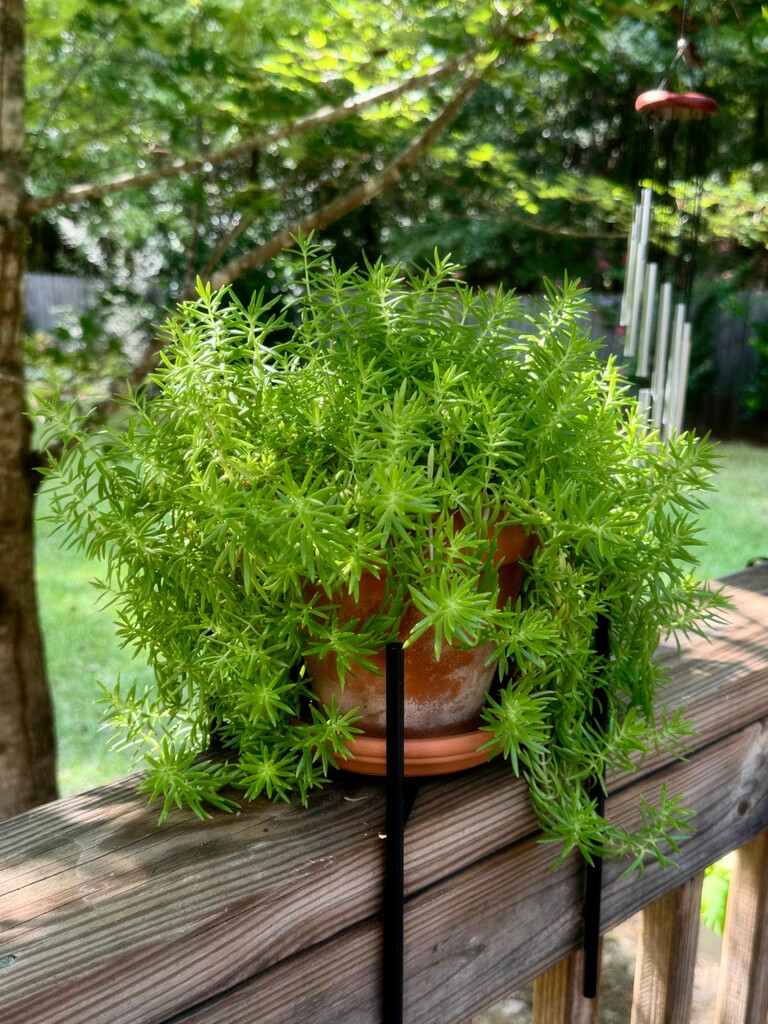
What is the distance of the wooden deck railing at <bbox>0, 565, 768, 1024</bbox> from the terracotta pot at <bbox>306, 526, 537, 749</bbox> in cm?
5

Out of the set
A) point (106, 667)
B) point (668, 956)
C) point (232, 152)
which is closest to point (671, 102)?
point (232, 152)

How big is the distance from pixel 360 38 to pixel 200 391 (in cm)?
170

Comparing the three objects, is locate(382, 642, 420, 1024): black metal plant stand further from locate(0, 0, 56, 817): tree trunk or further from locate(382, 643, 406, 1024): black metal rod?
locate(0, 0, 56, 817): tree trunk

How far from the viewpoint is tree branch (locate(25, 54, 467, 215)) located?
166 cm

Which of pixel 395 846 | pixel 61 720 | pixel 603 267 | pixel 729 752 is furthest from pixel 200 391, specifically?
pixel 603 267

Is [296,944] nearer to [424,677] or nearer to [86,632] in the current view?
[424,677]

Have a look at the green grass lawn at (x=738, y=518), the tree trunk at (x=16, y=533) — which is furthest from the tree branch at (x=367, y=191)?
the green grass lawn at (x=738, y=518)

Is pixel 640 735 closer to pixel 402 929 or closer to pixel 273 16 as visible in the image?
pixel 402 929

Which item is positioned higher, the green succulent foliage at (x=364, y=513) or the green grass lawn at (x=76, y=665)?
the green succulent foliage at (x=364, y=513)

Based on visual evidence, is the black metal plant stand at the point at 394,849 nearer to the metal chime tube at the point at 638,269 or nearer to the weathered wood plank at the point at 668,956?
the weathered wood plank at the point at 668,956

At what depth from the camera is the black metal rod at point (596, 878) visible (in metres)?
0.62

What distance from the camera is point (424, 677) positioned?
0.58 meters

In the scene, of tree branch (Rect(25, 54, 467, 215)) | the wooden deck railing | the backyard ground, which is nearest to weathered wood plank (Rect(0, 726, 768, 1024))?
the wooden deck railing

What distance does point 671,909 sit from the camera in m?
0.85
